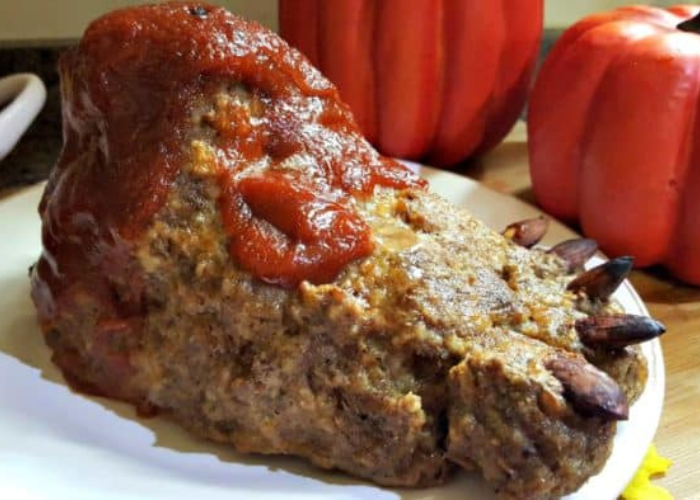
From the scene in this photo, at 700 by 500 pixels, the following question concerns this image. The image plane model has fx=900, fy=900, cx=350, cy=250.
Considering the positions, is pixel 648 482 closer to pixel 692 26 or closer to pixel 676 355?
pixel 676 355

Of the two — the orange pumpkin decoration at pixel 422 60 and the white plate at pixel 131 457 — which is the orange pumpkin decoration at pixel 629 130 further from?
the white plate at pixel 131 457

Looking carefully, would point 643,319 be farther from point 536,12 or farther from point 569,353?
point 536,12

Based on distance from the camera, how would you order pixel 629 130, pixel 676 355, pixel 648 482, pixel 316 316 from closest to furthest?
1. pixel 316 316
2. pixel 648 482
3. pixel 676 355
4. pixel 629 130

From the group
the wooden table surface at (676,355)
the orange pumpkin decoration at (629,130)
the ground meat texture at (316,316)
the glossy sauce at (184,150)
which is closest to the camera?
the ground meat texture at (316,316)

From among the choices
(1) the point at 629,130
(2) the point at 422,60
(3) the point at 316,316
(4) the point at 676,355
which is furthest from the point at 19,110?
(4) the point at 676,355

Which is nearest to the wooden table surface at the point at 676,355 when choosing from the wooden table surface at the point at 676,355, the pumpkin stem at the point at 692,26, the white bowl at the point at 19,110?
the wooden table surface at the point at 676,355

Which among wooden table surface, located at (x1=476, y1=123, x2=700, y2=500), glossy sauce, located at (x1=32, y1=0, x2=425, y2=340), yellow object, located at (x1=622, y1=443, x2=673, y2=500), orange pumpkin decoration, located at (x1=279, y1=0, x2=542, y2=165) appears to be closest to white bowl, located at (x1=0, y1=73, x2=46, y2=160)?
glossy sauce, located at (x1=32, y1=0, x2=425, y2=340)

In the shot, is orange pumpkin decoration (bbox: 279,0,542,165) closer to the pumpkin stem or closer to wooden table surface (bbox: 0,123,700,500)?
wooden table surface (bbox: 0,123,700,500)
